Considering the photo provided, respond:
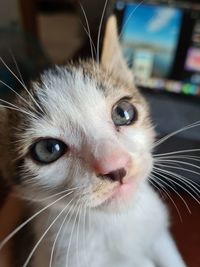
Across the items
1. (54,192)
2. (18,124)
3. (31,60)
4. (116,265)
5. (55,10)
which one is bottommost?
(116,265)

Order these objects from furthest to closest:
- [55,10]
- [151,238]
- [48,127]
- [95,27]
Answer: [55,10] → [95,27] → [151,238] → [48,127]

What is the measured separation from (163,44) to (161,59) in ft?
0.13

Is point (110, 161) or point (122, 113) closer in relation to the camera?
point (110, 161)

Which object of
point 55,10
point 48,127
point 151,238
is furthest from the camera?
point 55,10

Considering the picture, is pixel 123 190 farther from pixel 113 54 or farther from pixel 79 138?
pixel 113 54

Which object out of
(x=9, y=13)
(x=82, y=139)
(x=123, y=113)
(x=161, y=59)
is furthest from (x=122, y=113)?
(x=9, y=13)

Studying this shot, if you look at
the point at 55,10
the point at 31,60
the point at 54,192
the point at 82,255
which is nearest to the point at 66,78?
the point at 54,192

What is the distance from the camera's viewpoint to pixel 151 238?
2.63 feet

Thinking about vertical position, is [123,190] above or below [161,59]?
below

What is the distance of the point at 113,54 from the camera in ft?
2.67

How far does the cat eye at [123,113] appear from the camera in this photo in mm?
708

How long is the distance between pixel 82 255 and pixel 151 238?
0.15m

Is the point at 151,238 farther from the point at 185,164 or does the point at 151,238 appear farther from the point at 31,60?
the point at 31,60

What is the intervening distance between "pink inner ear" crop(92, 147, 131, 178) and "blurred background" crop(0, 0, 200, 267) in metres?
0.18
